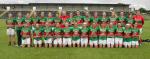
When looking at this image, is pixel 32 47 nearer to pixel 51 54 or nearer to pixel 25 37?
pixel 25 37

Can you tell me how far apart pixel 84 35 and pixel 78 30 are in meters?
0.35

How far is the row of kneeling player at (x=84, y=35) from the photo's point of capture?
1773 cm

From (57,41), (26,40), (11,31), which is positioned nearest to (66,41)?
(57,41)

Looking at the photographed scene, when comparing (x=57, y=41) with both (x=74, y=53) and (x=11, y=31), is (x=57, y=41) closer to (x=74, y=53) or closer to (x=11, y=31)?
(x=74, y=53)

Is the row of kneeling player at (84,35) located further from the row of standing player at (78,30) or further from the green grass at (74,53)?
the green grass at (74,53)

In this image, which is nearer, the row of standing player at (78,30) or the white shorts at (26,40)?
the row of standing player at (78,30)

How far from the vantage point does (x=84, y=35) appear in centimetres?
1789

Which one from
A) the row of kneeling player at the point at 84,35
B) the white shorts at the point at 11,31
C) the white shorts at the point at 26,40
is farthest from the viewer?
the white shorts at the point at 11,31

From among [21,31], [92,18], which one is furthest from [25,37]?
[92,18]

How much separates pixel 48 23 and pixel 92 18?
1969 millimetres

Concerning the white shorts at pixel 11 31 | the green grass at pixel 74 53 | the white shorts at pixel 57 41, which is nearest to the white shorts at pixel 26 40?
the green grass at pixel 74 53

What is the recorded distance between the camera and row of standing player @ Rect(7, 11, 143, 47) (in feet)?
58.2

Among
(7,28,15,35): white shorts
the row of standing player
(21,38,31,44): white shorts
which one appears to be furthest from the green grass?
(7,28,15,35): white shorts

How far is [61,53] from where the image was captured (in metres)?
16.2
